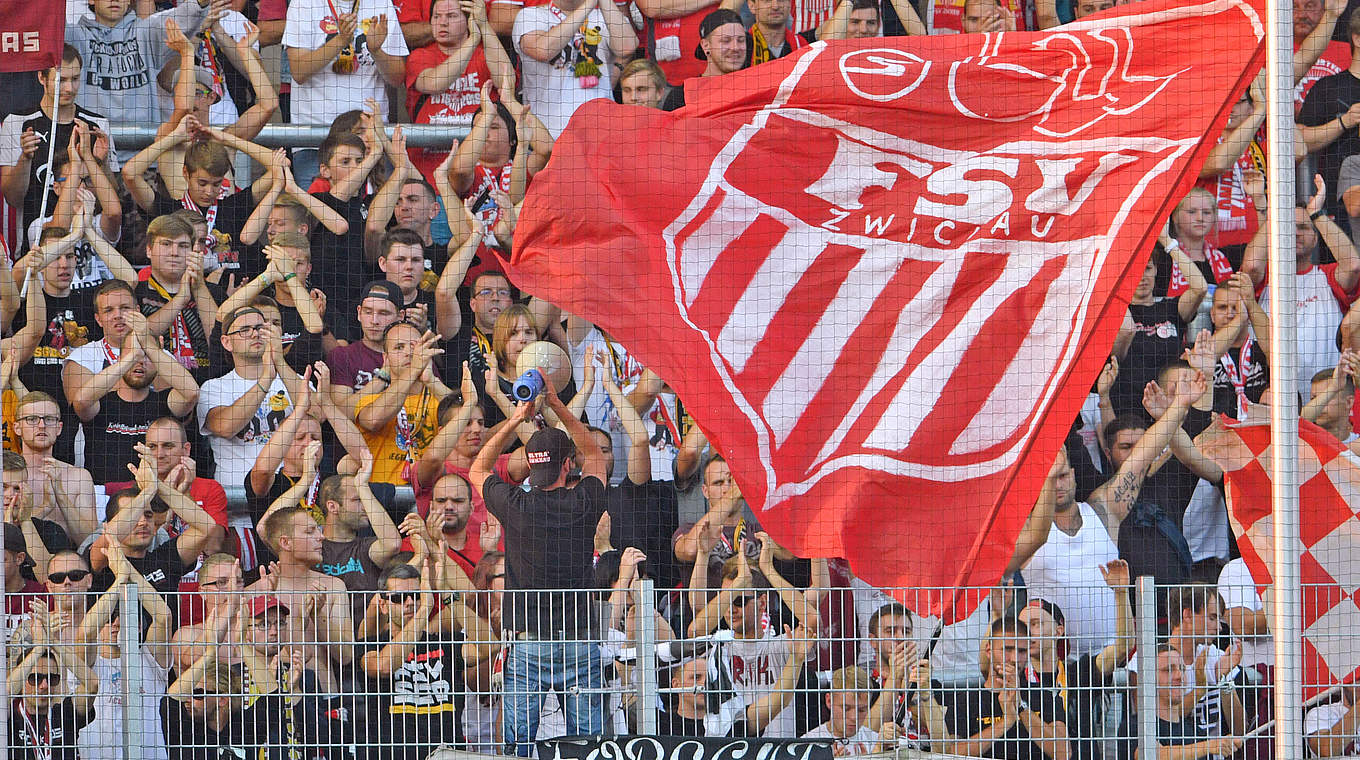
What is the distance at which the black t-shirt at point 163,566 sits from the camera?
26.9 feet

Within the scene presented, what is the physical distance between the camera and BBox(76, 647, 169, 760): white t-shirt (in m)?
7.05

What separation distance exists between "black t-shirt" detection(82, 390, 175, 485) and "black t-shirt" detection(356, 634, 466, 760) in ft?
6.18

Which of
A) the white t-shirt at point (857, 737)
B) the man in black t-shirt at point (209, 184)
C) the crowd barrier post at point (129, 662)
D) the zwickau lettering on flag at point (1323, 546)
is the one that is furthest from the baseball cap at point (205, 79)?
the zwickau lettering on flag at point (1323, 546)

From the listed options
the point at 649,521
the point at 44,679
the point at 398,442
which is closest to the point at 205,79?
the point at 398,442

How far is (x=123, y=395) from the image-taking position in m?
8.35

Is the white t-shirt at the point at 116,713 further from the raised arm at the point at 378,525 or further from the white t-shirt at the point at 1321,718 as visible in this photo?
the white t-shirt at the point at 1321,718

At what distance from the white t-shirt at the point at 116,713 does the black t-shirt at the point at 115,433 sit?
1.31 meters

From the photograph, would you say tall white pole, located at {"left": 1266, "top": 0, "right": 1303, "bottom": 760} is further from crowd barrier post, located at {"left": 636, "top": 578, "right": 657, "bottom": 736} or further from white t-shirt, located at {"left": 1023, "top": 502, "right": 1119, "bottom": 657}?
white t-shirt, located at {"left": 1023, "top": 502, "right": 1119, "bottom": 657}

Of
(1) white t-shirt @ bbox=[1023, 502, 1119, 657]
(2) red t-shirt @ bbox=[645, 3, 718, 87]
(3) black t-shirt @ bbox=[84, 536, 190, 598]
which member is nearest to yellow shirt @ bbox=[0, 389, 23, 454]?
(3) black t-shirt @ bbox=[84, 536, 190, 598]

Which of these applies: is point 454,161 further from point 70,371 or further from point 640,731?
point 640,731

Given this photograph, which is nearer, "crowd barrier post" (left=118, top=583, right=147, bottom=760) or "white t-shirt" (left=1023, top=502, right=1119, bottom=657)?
"crowd barrier post" (left=118, top=583, right=147, bottom=760)

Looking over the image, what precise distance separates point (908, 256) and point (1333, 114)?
374 cm

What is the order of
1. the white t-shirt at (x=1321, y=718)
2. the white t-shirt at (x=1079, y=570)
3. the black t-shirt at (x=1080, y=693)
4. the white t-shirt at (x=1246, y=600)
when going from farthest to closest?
the white t-shirt at (x=1079, y=570)
the white t-shirt at (x=1246, y=600)
the white t-shirt at (x=1321, y=718)
the black t-shirt at (x=1080, y=693)

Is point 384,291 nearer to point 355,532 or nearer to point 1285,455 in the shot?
point 355,532
